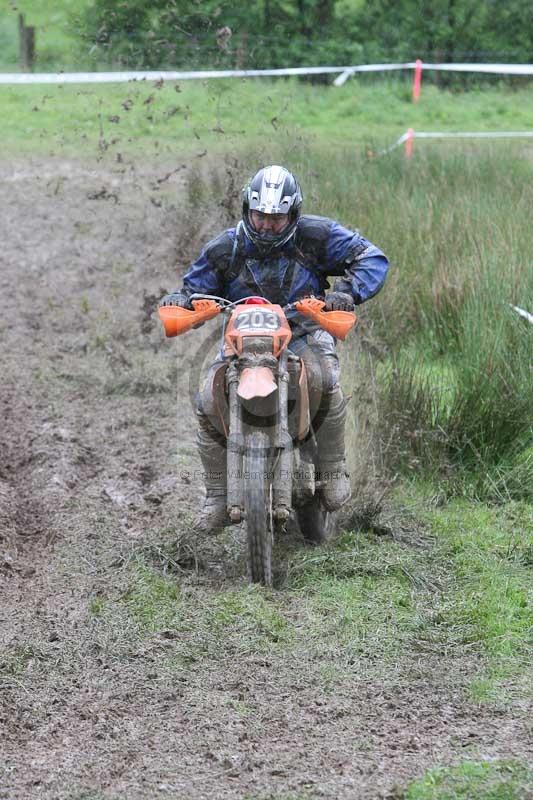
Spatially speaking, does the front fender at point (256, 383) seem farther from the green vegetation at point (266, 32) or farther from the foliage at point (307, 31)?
the foliage at point (307, 31)

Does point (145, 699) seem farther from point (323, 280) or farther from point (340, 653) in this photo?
point (323, 280)

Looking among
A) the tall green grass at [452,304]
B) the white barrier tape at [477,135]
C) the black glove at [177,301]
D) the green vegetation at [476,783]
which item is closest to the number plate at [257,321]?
the black glove at [177,301]

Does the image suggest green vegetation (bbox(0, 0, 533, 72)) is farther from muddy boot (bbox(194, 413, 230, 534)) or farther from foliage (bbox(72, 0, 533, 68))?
muddy boot (bbox(194, 413, 230, 534))

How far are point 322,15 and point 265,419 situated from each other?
71.2ft

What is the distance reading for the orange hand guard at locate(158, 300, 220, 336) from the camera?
5727mm

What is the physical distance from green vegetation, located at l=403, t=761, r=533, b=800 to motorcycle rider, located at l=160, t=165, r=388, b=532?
236 cm

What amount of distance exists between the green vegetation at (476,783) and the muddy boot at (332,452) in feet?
7.73

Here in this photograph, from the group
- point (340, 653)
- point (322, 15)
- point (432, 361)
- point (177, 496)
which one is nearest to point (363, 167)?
point (432, 361)

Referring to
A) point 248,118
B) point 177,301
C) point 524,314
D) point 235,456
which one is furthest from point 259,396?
point 248,118

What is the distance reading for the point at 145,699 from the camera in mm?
4598

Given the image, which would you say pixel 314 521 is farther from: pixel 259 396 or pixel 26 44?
pixel 26 44

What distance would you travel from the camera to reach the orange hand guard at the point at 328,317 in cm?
566

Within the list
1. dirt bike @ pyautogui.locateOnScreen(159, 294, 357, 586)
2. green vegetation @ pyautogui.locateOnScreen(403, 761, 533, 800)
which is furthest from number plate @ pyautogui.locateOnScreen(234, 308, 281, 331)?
green vegetation @ pyautogui.locateOnScreen(403, 761, 533, 800)

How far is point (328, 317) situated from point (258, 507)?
3.06 ft
